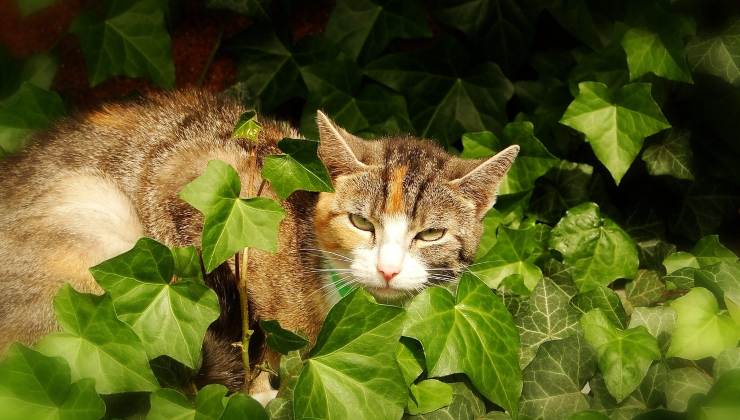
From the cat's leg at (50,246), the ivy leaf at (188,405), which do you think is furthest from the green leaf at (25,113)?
the ivy leaf at (188,405)

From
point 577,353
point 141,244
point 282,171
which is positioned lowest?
point 577,353

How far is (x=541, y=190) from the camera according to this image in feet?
9.06

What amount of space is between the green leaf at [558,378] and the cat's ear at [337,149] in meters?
0.70

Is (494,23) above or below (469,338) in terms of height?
above

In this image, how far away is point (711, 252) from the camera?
2445 mm

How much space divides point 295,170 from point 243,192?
39cm

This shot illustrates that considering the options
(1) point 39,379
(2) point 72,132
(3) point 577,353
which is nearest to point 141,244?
(1) point 39,379

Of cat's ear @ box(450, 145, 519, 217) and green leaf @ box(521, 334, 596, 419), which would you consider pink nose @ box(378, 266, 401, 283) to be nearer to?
cat's ear @ box(450, 145, 519, 217)

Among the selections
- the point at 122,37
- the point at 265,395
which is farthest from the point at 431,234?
the point at 122,37

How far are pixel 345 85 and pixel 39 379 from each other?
1510mm

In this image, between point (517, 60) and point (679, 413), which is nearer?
point (679, 413)

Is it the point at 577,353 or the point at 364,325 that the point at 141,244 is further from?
the point at 577,353

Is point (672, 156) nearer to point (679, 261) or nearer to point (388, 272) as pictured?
point (679, 261)

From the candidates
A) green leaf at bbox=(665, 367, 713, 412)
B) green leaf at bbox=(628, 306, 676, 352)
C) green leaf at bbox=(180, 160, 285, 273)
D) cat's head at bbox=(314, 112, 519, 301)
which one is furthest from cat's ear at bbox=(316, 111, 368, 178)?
green leaf at bbox=(665, 367, 713, 412)
